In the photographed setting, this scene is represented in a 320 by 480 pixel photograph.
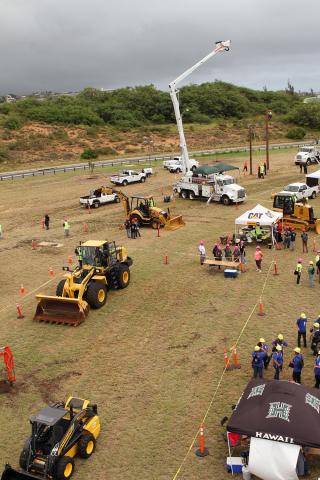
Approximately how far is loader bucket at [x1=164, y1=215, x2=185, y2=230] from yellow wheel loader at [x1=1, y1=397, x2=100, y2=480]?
69.0 ft

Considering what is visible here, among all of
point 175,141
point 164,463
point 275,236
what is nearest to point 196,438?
point 164,463

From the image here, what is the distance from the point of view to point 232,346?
1614cm

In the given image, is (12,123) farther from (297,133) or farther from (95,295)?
(95,295)

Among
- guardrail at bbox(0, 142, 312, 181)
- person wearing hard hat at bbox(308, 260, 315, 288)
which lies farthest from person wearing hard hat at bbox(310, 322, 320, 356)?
guardrail at bbox(0, 142, 312, 181)

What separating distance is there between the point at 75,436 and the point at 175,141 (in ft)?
259

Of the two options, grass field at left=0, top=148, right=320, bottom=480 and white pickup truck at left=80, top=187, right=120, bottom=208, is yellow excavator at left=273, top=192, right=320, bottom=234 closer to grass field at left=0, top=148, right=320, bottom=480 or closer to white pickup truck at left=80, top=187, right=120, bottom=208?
grass field at left=0, top=148, right=320, bottom=480

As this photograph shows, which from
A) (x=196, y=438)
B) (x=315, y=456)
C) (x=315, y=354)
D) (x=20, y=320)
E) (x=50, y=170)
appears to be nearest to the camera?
(x=315, y=456)

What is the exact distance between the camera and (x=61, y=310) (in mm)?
18797

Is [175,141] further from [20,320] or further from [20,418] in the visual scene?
[20,418]

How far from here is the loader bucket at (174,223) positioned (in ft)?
105

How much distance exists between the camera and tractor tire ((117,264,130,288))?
70.1 ft

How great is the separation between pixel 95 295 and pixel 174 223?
46.9 feet

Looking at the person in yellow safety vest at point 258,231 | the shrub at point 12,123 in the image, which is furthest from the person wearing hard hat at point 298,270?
the shrub at point 12,123

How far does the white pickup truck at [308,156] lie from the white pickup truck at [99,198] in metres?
21.9
